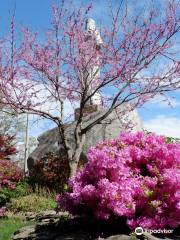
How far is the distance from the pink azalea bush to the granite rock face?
24.6 feet

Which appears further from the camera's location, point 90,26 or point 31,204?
point 90,26

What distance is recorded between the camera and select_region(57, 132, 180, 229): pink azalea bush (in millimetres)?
5660

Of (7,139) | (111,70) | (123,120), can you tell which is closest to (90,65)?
(111,70)

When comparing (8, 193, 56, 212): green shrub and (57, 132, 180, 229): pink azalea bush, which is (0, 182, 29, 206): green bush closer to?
(8, 193, 56, 212): green shrub

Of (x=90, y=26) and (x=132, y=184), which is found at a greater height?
(x=90, y=26)

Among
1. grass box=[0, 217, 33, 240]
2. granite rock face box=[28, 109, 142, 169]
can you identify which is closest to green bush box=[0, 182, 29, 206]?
grass box=[0, 217, 33, 240]

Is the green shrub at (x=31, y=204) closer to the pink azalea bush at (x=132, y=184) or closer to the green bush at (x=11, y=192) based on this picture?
the green bush at (x=11, y=192)

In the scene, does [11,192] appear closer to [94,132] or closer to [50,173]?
[50,173]

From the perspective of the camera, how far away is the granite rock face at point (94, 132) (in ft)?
48.2

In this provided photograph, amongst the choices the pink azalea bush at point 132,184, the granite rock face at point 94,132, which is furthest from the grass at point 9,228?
the granite rock face at point 94,132

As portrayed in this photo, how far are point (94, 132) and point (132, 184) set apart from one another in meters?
9.17

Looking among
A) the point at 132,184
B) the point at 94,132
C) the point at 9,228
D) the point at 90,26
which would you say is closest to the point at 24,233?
the point at 9,228

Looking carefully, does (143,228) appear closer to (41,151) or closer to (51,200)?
(51,200)

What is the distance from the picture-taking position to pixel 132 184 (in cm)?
577
